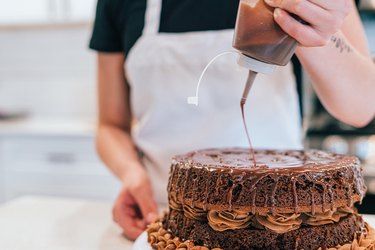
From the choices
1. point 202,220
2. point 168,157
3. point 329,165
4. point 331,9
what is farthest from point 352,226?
point 168,157

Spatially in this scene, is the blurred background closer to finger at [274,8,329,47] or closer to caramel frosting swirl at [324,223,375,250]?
caramel frosting swirl at [324,223,375,250]

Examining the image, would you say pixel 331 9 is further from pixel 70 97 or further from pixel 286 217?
pixel 70 97

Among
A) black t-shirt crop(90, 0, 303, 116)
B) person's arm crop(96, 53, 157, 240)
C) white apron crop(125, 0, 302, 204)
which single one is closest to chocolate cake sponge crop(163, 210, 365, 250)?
person's arm crop(96, 53, 157, 240)

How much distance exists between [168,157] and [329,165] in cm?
55

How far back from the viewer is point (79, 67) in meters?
3.20

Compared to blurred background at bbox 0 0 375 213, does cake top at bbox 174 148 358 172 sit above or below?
above

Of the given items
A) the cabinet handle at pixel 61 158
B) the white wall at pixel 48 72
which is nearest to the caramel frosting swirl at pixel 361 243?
the cabinet handle at pixel 61 158

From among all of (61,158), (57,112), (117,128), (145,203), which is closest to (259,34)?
(145,203)

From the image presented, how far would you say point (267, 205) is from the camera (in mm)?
740

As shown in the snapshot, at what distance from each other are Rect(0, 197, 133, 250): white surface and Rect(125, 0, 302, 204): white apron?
22cm

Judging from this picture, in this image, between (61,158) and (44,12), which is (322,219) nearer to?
(61,158)

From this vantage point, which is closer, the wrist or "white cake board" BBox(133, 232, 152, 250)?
"white cake board" BBox(133, 232, 152, 250)

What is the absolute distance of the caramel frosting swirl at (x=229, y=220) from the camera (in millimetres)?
759

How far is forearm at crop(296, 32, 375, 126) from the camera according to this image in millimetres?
885
